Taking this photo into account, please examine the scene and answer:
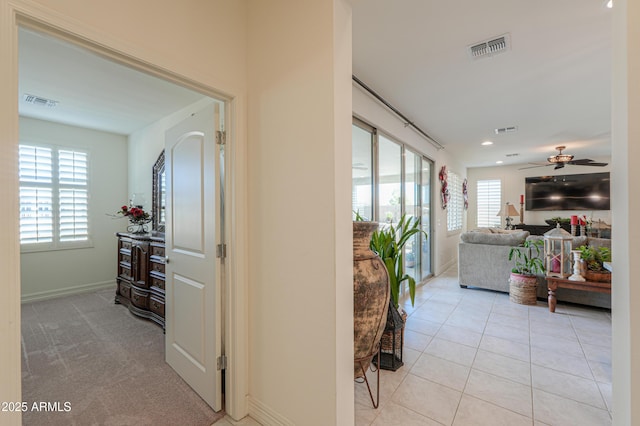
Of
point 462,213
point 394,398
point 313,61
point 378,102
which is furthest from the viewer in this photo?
point 462,213

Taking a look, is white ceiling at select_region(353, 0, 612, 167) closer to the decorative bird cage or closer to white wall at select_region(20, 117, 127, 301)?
the decorative bird cage

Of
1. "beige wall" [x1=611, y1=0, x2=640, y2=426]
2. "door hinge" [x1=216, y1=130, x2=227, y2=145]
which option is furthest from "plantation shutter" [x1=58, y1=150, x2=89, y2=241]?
"beige wall" [x1=611, y1=0, x2=640, y2=426]

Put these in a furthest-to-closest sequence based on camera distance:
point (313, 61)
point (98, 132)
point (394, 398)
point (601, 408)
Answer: point (98, 132) → point (394, 398) → point (601, 408) → point (313, 61)

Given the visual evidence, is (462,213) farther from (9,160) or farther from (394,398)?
(9,160)

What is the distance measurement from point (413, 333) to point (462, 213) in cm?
576

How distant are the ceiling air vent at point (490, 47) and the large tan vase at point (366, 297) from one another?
1774 mm

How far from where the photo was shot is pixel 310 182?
144 centimetres

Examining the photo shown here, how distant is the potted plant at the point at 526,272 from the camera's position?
11.9 ft

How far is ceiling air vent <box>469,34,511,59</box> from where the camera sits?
2121 millimetres

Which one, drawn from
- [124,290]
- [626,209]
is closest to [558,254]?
[626,209]

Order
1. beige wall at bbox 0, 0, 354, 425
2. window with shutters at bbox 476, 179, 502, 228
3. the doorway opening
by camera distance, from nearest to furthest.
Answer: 1. beige wall at bbox 0, 0, 354, 425
2. the doorway opening
3. window with shutters at bbox 476, 179, 502, 228

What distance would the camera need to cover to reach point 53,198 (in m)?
3.99

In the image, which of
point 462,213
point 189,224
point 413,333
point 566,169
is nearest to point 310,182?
point 189,224

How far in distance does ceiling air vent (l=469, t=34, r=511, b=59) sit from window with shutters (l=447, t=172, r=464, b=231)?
4.12m
